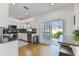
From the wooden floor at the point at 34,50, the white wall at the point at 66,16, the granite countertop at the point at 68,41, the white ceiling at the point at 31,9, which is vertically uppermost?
the white ceiling at the point at 31,9

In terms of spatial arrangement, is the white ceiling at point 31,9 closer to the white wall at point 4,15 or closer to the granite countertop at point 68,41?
the white wall at point 4,15

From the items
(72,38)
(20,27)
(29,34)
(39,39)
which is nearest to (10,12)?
(20,27)

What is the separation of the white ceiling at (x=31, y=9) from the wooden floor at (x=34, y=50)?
2.06 ft

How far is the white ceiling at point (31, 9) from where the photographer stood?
2436 millimetres

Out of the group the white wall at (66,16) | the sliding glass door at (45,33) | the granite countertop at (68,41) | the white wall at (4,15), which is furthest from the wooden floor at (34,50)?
the white wall at (4,15)

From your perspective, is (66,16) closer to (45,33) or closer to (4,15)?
(45,33)

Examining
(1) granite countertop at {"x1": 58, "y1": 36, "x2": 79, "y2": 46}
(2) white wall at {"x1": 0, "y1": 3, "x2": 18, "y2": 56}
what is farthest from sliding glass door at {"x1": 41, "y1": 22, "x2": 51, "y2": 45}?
(2) white wall at {"x1": 0, "y1": 3, "x2": 18, "y2": 56}

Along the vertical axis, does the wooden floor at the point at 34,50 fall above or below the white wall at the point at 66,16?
below

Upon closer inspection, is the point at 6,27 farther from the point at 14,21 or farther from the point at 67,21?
the point at 67,21

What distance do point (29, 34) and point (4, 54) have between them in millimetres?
656

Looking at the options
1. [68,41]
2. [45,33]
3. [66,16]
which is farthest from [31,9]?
[68,41]

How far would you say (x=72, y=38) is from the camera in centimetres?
244

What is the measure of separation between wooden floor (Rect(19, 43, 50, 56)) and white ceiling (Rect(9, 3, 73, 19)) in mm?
627

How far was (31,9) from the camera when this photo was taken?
8.34 feet
